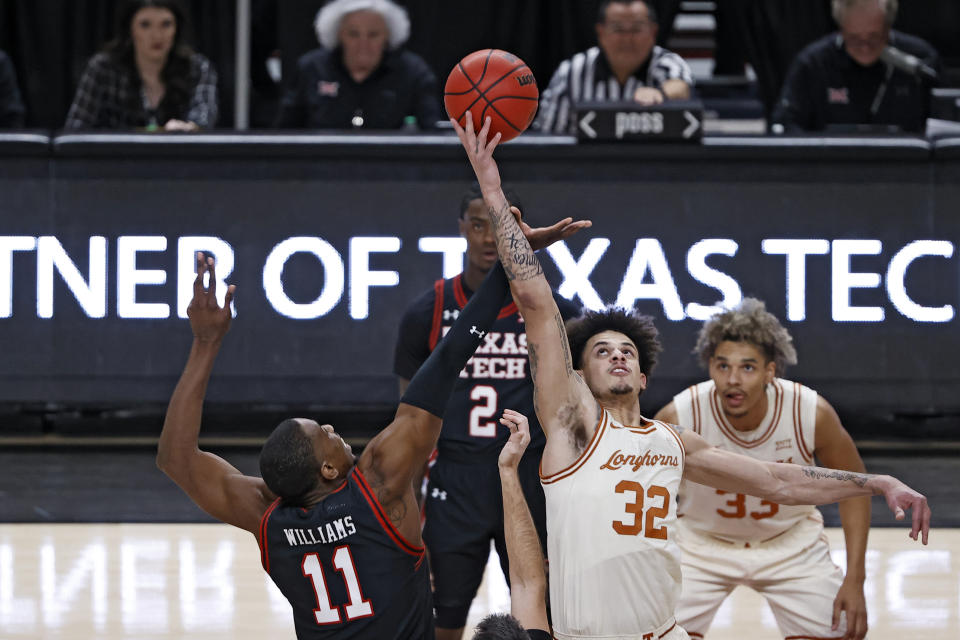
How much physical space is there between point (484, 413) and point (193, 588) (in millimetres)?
1900

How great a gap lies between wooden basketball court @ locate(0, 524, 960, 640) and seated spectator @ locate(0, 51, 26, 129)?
3175 mm

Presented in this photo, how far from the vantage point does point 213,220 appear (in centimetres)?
870

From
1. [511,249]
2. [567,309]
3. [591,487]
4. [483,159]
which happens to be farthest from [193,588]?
[483,159]

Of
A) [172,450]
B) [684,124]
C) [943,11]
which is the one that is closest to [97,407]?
[684,124]

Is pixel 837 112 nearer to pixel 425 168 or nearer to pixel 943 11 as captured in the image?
pixel 425 168

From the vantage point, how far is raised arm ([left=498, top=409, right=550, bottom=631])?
404cm

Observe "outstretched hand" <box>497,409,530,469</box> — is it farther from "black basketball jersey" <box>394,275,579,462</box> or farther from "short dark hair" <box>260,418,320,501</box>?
"black basketball jersey" <box>394,275,579,462</box>

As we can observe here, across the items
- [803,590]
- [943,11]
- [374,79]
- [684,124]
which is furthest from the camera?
[943,11]

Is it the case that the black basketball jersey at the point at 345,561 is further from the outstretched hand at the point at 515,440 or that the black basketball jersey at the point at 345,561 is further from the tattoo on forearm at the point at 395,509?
the outstretched hand at the point at 515,440

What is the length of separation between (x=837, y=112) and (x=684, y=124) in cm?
141

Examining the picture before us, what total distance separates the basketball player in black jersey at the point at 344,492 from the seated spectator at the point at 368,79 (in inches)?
200

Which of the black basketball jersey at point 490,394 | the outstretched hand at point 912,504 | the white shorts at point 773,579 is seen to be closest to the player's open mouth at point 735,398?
the white shorts at point 773,579

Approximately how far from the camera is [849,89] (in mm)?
9438

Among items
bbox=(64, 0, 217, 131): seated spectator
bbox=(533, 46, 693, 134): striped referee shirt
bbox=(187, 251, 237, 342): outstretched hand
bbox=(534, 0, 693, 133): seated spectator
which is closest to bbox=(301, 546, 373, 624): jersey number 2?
bbox=(187, 251, 237, 342): outstretched hand
